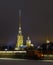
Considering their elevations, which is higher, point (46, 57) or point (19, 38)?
point (19, 38)

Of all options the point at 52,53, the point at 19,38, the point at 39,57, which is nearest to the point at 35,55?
the point at 39,57

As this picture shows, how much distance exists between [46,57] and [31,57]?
0.83 metres

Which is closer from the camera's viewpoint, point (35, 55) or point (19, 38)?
point (35, 55)

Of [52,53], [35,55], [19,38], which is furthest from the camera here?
[19,38]

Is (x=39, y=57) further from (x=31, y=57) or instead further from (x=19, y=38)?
(x=19, y=38)

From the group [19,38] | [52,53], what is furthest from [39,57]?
[19,38]

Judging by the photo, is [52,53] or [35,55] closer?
[35,55]

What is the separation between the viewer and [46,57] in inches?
468

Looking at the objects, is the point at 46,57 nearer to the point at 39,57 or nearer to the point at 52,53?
the point at 39,57

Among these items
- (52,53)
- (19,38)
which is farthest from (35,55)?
(19,38)

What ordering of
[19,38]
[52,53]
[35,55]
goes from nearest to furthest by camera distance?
1. [35,55]
2. [52,53]
3. [19,38]

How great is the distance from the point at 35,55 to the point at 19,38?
2765cm

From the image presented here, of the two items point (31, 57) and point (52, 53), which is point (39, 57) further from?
point (52, 53)

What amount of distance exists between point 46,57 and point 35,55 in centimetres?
65
